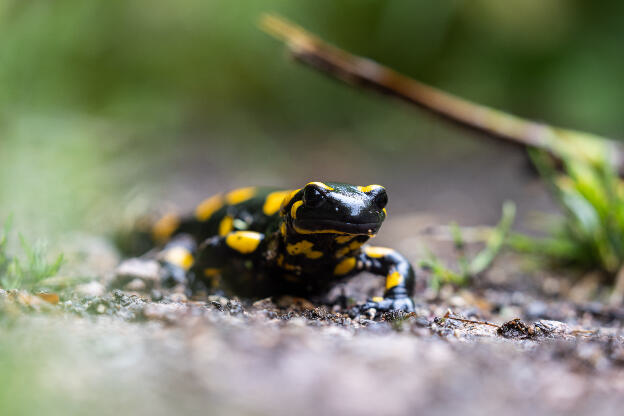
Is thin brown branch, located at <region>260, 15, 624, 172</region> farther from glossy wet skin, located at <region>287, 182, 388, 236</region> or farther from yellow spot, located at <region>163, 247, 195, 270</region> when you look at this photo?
glossy wet skin, located at <region>287, 182, 388, 236</region>

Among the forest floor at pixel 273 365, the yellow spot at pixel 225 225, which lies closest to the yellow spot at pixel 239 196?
the yellow spot at pixel 225 225

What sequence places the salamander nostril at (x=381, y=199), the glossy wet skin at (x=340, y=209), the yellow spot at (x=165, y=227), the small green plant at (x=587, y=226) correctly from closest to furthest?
the glossy wet skin at (x=340, y=209) < the salamander nostril at (x=381, y=199) < the small green plant at (x=587, y=226) < the yellow spot at (x=165, y=227)

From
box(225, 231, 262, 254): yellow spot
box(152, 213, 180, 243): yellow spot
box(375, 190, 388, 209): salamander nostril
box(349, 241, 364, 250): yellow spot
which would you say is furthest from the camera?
box(152, 213, 180, 243): yellow spot

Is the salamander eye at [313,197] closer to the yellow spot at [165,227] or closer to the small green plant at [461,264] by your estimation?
the small green plant at [461,264]

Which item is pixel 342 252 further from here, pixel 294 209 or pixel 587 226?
pixel 587 226

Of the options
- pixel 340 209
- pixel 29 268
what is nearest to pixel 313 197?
pixel 340 209

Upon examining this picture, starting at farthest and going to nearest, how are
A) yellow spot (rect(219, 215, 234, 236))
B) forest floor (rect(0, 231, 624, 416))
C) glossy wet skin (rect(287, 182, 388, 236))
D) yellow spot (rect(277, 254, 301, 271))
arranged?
yellow spot (rect(219, 215, 234, 236)) < yellow spot (rect(277, 254, 301, 271)) < glossy wet skin (rect(287, 182, 388, 236)) < forest floor (rect(0, 231, 624, 416))

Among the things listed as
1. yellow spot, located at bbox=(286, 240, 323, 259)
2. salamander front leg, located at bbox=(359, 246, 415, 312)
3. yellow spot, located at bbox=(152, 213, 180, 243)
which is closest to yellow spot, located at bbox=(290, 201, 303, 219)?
yellow spot, located at bbox=(286, 240, 323, 259)
